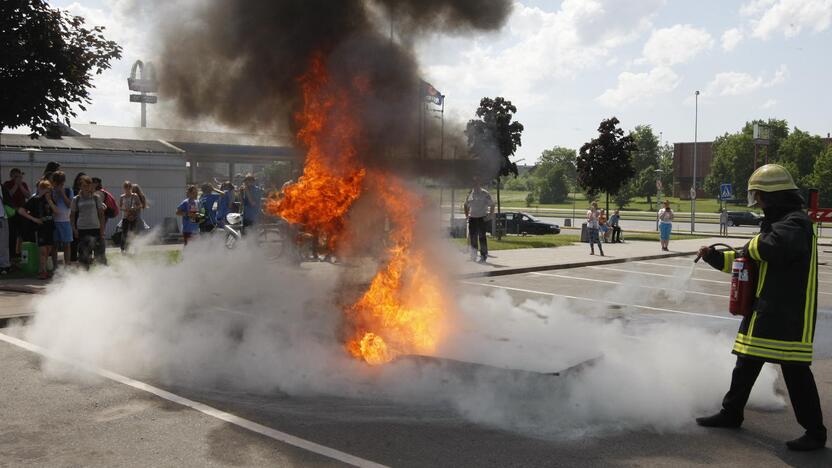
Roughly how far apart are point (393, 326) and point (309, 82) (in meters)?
2.47

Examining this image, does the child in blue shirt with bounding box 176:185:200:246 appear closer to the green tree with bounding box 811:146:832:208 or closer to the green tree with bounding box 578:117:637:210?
the green tree with bounding box 578:117:637:210

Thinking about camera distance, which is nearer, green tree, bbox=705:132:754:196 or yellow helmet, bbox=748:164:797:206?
yellow helmet, bbox=748:164:797:206

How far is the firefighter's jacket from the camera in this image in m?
4.21

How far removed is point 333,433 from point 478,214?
34.1 feet

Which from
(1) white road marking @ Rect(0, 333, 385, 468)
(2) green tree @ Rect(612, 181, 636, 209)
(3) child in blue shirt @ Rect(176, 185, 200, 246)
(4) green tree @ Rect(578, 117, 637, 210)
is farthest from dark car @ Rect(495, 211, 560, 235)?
(1) white road marking @ Rect(0, 333, 385, 468)

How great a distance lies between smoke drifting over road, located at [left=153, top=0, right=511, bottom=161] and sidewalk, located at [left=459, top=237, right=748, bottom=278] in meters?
5.45

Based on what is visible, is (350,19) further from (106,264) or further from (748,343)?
(106,264)

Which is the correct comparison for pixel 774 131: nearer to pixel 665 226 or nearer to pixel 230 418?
pixel 665 226

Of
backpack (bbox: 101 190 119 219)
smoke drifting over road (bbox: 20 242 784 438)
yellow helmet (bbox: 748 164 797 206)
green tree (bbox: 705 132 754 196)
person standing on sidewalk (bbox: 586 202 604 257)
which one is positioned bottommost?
smoke drifting over road (bbox: 20 242 784 438)

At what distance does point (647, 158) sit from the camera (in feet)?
336

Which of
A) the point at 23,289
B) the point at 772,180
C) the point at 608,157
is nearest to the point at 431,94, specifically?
the point at 772,180

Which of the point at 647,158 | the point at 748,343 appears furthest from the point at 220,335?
the point at 647,158

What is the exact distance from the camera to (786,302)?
168 inches

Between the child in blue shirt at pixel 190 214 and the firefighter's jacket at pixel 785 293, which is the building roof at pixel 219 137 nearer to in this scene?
the child in blue shirt at pixel 190 214
